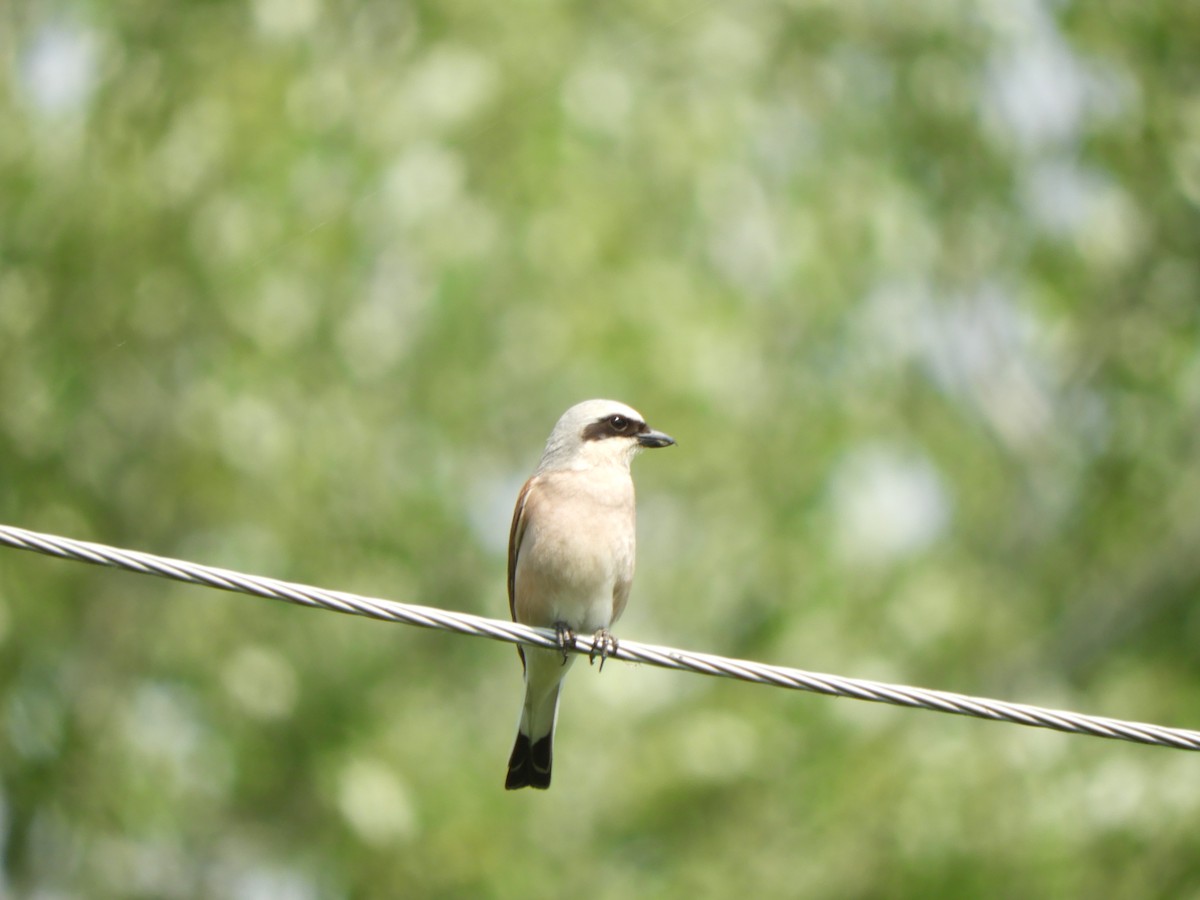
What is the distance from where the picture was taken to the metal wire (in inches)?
140

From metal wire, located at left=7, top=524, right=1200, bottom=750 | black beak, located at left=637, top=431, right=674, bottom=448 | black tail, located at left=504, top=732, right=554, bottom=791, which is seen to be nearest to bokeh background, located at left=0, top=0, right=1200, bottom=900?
black tail, located at left=504, top=732, right=554, bottom=791

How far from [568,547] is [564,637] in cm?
66

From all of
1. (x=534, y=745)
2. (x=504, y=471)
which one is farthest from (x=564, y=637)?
(x=504, y=471)

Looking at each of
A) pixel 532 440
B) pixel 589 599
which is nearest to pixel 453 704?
pixel 532 440

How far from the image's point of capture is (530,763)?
6605 mm

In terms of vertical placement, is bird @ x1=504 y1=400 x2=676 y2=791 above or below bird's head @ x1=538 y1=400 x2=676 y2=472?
below

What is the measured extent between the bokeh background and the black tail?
8.76ft

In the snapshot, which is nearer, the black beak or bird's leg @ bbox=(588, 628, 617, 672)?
bird's leg @ bbox=(588, 628, 617, 672)

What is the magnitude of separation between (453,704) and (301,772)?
5.27 feet

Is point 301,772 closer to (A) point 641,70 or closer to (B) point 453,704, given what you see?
(B) point 453,704

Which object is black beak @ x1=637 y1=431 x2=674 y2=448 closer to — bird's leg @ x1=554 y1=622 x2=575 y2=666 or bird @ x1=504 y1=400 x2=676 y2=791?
bird @ x1=504 y1=400 x2=676 y2=791

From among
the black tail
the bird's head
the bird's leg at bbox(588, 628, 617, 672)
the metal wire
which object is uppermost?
the bird's head

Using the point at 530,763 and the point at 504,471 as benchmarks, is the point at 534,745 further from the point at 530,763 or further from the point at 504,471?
the point at 504,471

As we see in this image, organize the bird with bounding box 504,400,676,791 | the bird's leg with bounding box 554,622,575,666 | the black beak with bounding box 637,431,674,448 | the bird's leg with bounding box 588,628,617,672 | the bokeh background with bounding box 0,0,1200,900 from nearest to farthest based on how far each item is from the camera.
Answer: the bird's leg with bounding box 554,622,575,666 < the bird's leg with bounding box 588,628,617,672 < the bird with bounding box 504,400,676,791 < the black beak with bounding box 637,431,674,448 < the bokeh background with bounding box 0,0,1200,900
